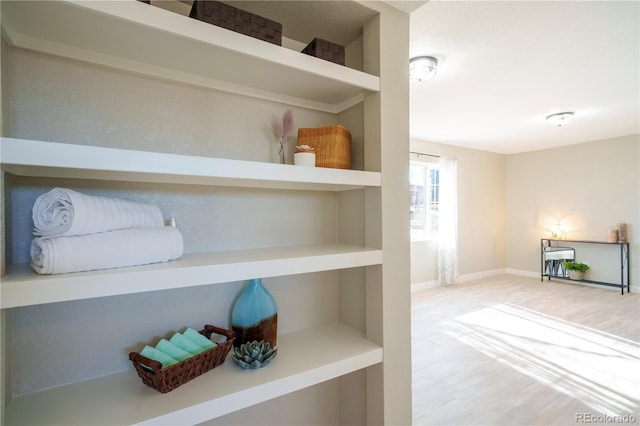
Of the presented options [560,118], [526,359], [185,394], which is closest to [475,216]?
[560,118]

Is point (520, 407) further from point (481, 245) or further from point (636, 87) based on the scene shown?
point (481, 245)

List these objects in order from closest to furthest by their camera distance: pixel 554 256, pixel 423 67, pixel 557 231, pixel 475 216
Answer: pixel 423 67 < pixel 554 256 < pixel 557 231 < pixel 475 216

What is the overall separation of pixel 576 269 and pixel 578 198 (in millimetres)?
1189

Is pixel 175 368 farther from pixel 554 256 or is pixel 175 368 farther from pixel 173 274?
pixel 554 256

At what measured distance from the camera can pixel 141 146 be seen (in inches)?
41.2

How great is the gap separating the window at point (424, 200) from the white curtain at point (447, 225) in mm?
96

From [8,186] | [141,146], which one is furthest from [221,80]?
[8,186]

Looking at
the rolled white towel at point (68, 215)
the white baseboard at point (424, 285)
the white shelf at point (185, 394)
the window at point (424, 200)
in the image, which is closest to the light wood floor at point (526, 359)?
the white baseboard at point (424, 285)

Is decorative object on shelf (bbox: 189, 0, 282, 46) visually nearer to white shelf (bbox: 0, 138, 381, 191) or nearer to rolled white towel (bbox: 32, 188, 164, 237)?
white shelf (bbox: 0, 138, 381, 191)

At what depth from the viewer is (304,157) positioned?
1.12m

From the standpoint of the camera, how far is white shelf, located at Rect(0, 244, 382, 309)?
68 cm

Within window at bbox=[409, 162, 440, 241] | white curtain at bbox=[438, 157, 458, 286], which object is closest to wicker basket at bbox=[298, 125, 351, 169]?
window at bbox=[409, 162, 440, 241]

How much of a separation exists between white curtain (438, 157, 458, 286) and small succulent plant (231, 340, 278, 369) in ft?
15.1

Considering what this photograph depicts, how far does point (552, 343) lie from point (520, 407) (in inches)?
50.1
